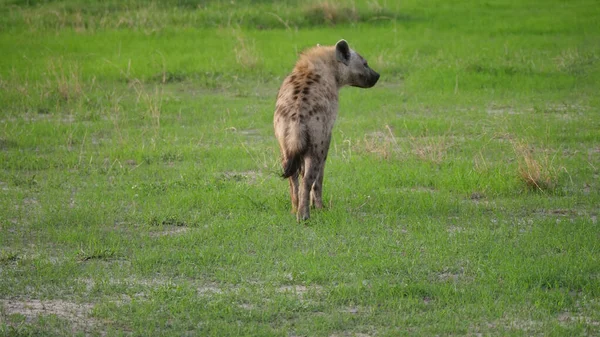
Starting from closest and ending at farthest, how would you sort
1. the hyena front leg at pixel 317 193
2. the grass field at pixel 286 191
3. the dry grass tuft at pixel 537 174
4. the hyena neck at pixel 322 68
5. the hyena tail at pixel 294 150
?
the grass field at pixel 286 191 < the hyena tail at pixel 294 150 < the hyena front leg at pixel 317 193 < the hyena neck at pixel 322 68 < the dry grass tuft at pixel 537 174

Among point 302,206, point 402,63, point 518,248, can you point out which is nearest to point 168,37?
point 402,63

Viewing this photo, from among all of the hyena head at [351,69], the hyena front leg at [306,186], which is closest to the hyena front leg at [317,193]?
the hyena front leg at [306,186]

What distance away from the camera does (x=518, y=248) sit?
22.6ft

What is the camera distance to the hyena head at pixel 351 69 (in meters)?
8.65

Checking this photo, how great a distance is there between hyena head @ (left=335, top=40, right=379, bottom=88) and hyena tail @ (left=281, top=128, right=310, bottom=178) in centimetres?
130

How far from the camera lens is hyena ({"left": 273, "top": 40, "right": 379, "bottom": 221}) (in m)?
7.55

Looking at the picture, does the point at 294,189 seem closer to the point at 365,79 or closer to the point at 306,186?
the point at 306,186

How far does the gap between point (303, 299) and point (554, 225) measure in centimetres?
254

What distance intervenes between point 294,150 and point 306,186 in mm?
301

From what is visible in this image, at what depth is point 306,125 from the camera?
7.56 meters

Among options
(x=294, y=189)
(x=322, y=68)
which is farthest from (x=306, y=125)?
(x=322, y=68)

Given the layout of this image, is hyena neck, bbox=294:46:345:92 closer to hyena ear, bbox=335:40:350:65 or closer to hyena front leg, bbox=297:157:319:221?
hyena ear, bbox=335:40:350:65

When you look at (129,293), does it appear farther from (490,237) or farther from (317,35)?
(317,35)

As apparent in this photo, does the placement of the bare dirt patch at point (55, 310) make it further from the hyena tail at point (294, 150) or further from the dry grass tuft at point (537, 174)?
the dry grass tuft at point (537, 174)
